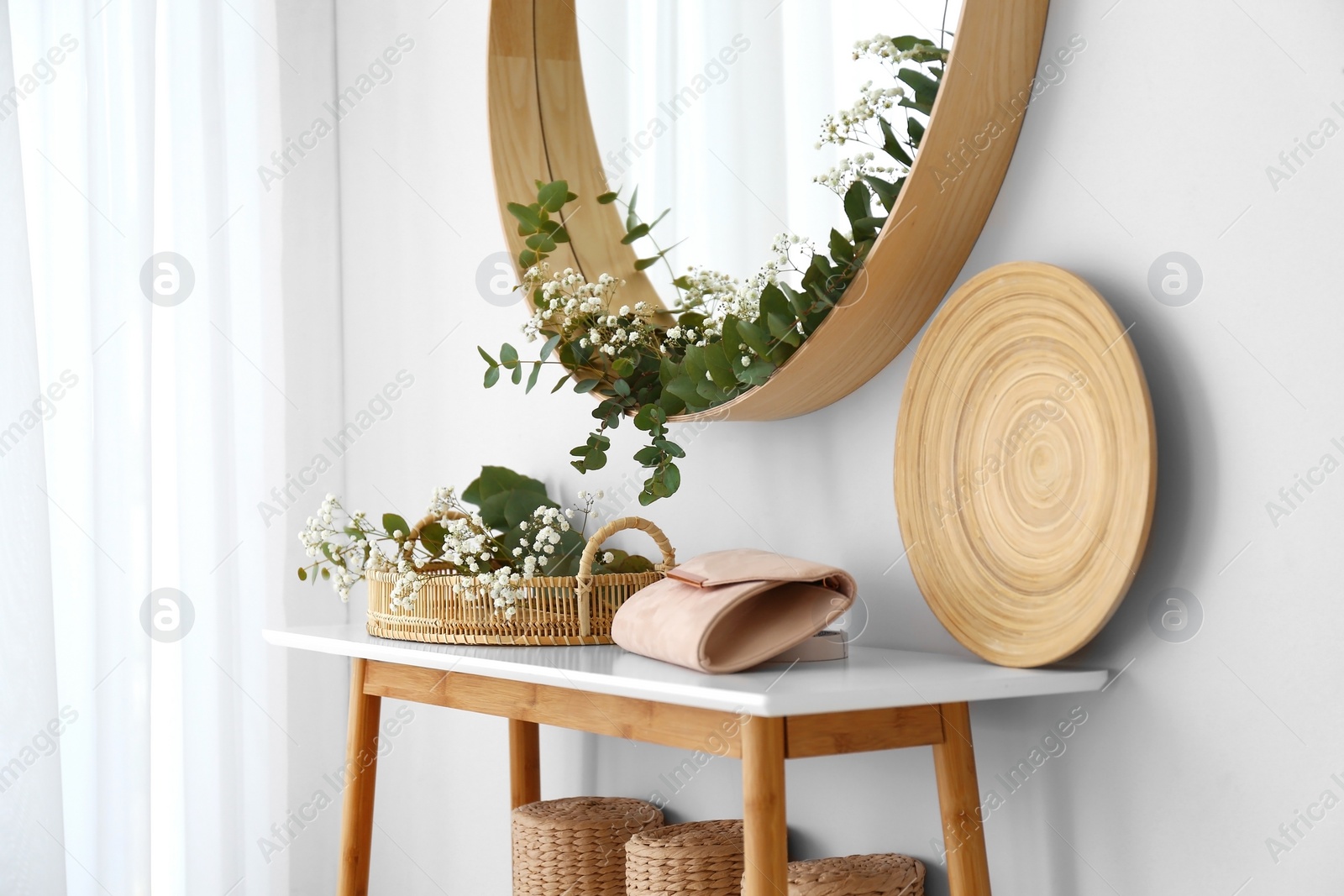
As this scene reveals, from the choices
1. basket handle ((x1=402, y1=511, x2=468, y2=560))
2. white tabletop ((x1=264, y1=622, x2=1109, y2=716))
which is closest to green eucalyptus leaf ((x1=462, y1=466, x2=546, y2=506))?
basket handle ((x1=402, y1=511, x2=468, y2=560))

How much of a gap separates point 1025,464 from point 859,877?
0.41m

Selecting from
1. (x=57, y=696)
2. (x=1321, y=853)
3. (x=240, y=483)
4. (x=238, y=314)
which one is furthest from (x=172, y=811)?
(x=1321, y=853)

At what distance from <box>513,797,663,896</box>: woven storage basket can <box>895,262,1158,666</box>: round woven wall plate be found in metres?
0.56

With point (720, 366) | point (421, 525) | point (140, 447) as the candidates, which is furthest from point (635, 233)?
point (140, 447)

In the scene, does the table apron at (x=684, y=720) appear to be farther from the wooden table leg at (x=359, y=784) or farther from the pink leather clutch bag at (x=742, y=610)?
the wooden table leg at (x=359, y=784)

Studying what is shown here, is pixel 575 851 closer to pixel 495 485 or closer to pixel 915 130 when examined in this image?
pixel 495 485

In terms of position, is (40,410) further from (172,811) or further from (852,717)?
(852,717)

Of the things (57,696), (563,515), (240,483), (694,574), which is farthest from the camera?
(240,483)

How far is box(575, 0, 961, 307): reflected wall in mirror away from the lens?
1107 millimetres

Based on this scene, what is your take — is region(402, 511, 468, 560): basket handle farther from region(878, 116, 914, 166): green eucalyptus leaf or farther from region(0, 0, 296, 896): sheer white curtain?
region(0, 0, 296, 896): sheer white curtain

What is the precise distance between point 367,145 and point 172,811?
1.24 meters

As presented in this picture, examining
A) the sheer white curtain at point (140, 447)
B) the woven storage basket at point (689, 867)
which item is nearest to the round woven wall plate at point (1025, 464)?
the woven storage basket at point (689, 867)

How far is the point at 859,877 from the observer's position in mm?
1041

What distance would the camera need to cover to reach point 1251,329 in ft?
2.77
